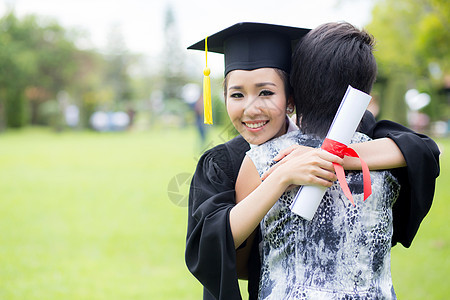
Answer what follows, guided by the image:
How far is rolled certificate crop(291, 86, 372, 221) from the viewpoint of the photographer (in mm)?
1252

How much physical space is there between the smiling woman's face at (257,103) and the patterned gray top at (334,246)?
126mm

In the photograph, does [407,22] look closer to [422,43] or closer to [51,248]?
[422,43]

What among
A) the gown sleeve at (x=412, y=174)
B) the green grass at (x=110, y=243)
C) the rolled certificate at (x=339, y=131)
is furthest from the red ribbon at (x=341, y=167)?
the green grass at (x=110, y=243)

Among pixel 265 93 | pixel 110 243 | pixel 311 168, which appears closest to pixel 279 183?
pixel 311 168

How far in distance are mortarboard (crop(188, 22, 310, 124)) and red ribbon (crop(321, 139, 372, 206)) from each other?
0.36m

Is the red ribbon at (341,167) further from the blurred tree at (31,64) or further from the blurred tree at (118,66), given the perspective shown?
the blurred tree at (118,66)

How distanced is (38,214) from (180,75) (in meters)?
45.7

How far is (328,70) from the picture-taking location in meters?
1.34

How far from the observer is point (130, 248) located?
4.92 meters

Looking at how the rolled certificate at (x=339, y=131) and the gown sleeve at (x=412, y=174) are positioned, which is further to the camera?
the gown sleeve at (x=412, y=174)

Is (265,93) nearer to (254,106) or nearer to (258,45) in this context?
(254,106)

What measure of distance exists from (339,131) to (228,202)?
15.7 inches

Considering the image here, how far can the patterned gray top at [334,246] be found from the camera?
4.27 feet

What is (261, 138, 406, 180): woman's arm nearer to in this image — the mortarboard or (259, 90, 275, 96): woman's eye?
(259, 90, 275, 96): woman's eye
